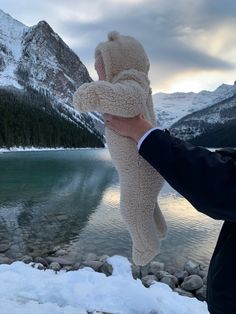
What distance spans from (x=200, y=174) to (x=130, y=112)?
454mm

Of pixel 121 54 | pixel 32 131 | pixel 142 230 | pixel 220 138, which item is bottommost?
pixel 220 138

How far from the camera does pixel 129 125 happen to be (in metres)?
1.67

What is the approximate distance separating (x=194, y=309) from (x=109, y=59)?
15.9 feet

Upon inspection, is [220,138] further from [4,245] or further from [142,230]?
[142,230]

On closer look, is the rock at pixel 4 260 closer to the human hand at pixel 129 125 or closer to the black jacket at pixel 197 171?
the human hand at pixel 129 125

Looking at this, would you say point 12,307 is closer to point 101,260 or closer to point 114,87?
point 114,87

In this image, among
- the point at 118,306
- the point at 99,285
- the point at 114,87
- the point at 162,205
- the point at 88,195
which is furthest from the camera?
the point at 88,195

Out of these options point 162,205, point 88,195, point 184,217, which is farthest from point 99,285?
point 88,195

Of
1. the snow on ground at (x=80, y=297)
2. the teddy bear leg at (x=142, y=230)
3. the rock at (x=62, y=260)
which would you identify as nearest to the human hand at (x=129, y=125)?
the teddy bear leg at (x=142, y=230)

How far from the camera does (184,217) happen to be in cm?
1752

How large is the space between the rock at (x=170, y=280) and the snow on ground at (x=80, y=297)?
2.45 meters

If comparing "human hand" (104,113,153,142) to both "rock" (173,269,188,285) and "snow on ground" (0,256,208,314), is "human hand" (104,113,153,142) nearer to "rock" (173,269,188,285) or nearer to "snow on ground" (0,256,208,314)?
"snow on ground" (0,256,208,314)

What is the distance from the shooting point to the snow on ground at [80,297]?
17.2ft

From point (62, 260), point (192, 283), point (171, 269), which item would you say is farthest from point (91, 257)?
point (192, 283)
